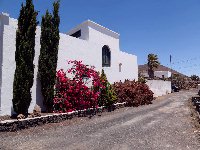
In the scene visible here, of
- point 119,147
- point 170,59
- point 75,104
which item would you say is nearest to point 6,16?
point 75,104

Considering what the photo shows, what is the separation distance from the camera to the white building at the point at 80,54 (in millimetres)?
12523

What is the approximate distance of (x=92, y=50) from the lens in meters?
20.0

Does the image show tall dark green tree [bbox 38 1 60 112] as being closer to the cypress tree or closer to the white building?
the white building

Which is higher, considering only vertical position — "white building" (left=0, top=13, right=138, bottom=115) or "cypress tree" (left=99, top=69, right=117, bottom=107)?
"white building" (left=0, top=13, right=138, bottom=115)

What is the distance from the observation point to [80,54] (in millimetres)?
18312

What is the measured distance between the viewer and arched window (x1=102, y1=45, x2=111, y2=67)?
22.8m

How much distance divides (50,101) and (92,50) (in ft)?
24.3

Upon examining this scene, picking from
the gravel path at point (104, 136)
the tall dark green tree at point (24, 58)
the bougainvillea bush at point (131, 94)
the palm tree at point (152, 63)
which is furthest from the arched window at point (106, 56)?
the palm tree at point (152, 63)

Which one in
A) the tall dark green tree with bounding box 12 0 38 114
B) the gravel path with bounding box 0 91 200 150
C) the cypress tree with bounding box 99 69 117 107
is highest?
the tall dark green tree with bounding box 12 0 38 114

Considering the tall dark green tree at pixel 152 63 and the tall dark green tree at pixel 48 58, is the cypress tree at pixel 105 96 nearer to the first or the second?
the tall dark green tree at pixel 48 58

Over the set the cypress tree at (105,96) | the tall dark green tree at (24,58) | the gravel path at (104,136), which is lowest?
the gravel path at (104,136)

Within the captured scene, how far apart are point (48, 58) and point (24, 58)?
206 centimetres

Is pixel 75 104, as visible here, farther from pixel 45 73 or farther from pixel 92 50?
pixel 92 50

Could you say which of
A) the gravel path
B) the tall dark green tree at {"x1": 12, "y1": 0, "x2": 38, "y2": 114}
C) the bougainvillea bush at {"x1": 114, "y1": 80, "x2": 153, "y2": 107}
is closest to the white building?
the tall dark green tree at {"x1": 12, "y1": 0, "x2": 38, "y2": 114}
